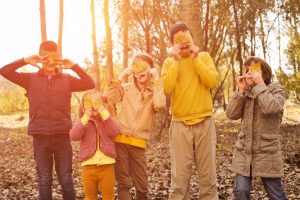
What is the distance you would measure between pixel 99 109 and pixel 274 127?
81.3 inches

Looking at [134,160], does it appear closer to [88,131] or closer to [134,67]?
[88,131]

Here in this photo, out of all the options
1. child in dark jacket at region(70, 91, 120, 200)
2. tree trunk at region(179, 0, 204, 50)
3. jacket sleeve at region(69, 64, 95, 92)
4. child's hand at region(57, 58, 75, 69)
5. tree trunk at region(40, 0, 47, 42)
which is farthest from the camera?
tree trunk at region(40, 0, 47, 42)

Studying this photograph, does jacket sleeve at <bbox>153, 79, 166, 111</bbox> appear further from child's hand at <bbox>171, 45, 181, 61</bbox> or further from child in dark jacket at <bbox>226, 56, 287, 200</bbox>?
child in dark jacket at <bbox>226, 56, 287, 200</bbox>

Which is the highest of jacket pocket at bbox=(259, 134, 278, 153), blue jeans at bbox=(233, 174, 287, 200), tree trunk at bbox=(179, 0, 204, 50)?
tree trunk at bbox=(179, 0, 204, 50)

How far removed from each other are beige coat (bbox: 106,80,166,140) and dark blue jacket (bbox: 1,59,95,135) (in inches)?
24.6

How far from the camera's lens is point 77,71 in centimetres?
638

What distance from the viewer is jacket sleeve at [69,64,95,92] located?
630 centimetres

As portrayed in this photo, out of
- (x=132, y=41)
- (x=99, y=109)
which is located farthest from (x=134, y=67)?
(x=132, y=41)

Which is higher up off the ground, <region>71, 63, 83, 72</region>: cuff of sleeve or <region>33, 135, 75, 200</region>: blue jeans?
<region>71, 63, 83, 72</region>: cuff of sleeve

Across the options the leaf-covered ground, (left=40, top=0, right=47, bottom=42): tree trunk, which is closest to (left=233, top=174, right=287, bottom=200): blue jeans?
the leaf-covered ground

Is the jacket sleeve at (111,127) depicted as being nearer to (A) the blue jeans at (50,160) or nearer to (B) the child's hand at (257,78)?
(A) the blue jeans at (50,160)

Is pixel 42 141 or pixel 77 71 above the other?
pixel 77 71

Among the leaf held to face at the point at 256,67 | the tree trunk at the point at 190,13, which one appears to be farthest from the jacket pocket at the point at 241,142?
the tree trunk at the point at 190,13

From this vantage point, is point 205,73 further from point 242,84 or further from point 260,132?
point 260,132
